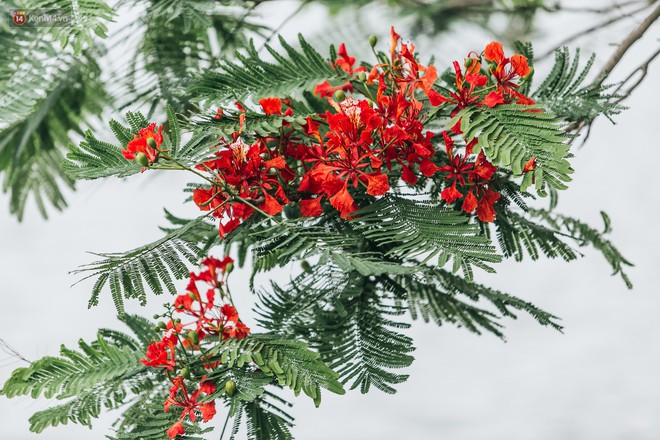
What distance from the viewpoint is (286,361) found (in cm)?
61

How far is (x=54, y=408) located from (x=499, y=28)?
1054 mm

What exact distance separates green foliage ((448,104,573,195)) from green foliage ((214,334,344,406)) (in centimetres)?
19

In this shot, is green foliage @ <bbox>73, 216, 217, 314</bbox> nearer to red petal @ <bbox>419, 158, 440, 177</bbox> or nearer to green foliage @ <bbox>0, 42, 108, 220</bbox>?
red petal @ <bbox>419, 158, 440, 177</bbox>

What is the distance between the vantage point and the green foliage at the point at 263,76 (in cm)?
70

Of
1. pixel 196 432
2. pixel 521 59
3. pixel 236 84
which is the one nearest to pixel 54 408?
pixel 196 432

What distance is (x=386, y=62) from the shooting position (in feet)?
2.26

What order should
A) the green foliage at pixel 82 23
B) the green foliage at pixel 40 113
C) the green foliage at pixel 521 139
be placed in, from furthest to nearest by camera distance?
the green foliage at pixel 40 113 → the green foliage at pixel 82 23 → the green foliage at pixel 521 139

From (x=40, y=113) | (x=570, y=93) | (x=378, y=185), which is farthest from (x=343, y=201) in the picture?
(x=40, y=113)

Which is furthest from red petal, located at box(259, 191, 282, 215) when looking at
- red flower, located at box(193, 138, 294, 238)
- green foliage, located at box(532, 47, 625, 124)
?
green foliage, located at box(532, 47, 625, 124)

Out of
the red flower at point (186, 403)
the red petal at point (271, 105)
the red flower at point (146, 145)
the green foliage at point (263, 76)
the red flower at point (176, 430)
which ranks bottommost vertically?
the red flower at point (176, 430)

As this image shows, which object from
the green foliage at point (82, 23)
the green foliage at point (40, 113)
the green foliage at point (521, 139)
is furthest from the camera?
the green foliage at point (40, 113)

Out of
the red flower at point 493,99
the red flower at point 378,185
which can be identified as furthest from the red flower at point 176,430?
the red flower at point 493,99

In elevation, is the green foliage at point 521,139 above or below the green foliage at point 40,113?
below

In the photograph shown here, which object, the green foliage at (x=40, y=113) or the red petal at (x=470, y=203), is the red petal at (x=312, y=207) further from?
the green foliage at (x=40, y=113)
